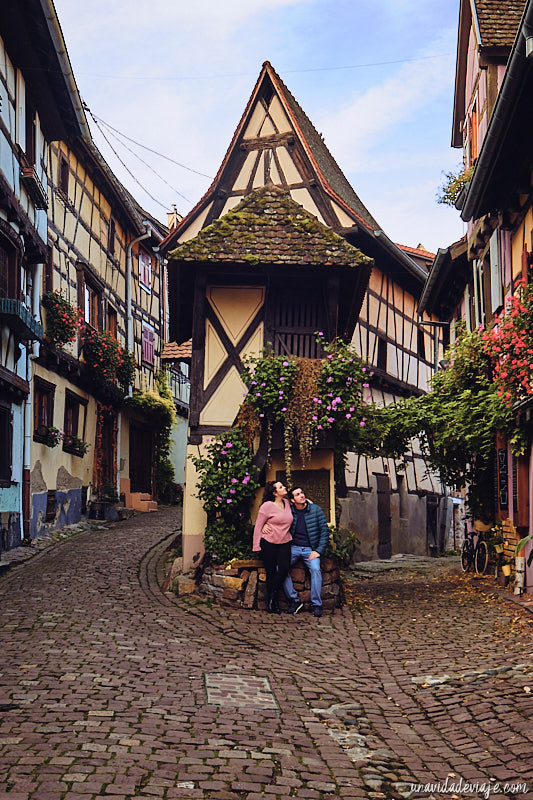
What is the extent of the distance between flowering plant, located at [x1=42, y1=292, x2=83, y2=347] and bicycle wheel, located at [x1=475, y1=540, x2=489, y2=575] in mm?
8819

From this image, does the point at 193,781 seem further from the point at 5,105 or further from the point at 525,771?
the point at 5,105

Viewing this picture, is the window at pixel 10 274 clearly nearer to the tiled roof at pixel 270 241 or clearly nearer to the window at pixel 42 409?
the window at pixel 42 409

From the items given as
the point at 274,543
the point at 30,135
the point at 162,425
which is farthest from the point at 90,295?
the point at 274,543

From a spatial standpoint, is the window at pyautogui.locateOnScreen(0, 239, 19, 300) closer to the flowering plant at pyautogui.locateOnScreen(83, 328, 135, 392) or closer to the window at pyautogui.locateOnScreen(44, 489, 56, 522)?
the window at pyautogui.locateOnScreen(44, 489, 56, 522)

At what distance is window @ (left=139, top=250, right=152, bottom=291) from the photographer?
26.8 metres

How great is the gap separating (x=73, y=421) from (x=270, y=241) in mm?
9084

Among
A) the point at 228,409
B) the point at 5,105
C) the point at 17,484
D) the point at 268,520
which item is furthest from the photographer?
the point at 17,484

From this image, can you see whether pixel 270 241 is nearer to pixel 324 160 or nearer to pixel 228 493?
pixel 228 493

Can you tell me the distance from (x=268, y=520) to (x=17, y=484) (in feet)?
19.9

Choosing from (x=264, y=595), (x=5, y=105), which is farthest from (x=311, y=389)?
(x=5, y=105)

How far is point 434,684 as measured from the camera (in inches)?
288

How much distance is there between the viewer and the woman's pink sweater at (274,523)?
10742 millimetres

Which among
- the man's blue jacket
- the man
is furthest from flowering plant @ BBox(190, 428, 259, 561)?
the man's blue jacket

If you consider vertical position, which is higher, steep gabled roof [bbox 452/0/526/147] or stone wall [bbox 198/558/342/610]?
steep gabled roof [bbox 452/0/526/147]
